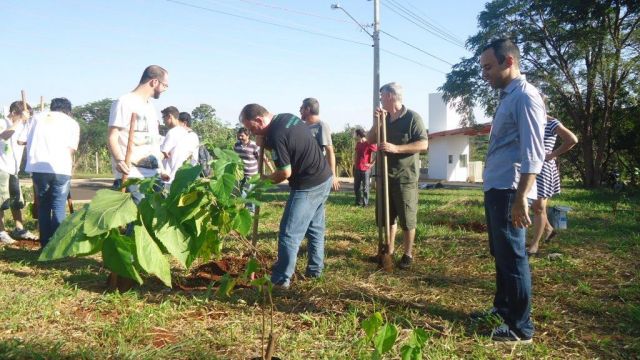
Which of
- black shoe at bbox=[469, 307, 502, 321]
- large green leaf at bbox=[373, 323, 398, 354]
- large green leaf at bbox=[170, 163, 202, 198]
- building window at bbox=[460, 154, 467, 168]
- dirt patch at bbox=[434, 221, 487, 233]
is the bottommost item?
black shoe at bbox=[469, 307, 502, 321]

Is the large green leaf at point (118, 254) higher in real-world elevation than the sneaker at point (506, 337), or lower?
higher

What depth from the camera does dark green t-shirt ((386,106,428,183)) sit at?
15.0ft

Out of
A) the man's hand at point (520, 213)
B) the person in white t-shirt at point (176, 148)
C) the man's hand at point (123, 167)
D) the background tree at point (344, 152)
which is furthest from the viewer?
the background tree at point (344, 152)

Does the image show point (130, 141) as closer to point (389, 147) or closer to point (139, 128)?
point (139, 128)

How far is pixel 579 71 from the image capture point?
705 inches

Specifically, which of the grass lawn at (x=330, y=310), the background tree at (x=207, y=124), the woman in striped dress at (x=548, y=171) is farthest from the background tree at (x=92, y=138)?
the woman in striped dress at (x=548, y=171)

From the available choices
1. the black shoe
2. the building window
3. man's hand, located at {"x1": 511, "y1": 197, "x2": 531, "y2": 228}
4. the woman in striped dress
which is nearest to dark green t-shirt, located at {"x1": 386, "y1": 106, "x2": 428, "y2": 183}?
the woman in striped dress

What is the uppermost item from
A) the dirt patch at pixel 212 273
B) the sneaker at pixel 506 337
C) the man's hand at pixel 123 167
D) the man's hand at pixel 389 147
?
the man's hand at pixel 389 147

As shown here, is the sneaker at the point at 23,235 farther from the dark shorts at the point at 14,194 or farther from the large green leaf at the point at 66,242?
the large green leaf at the point at 66,242

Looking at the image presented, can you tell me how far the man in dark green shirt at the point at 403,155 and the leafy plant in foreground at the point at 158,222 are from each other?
2.88 metres

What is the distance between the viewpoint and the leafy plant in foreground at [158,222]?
152cm

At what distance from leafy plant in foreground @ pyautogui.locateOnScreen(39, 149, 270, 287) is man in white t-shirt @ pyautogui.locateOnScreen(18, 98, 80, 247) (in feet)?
11.6

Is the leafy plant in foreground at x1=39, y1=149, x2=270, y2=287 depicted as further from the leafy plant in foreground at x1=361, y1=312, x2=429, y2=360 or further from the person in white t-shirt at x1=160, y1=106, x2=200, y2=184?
the person in white t-shirt at x1=160, y1=106, x2=200, y2=184

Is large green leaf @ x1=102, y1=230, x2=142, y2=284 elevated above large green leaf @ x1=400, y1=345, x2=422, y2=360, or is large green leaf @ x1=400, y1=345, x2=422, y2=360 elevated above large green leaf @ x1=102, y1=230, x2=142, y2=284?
large green leaf @ x1=102, y1=230, x2=142, y2=284
